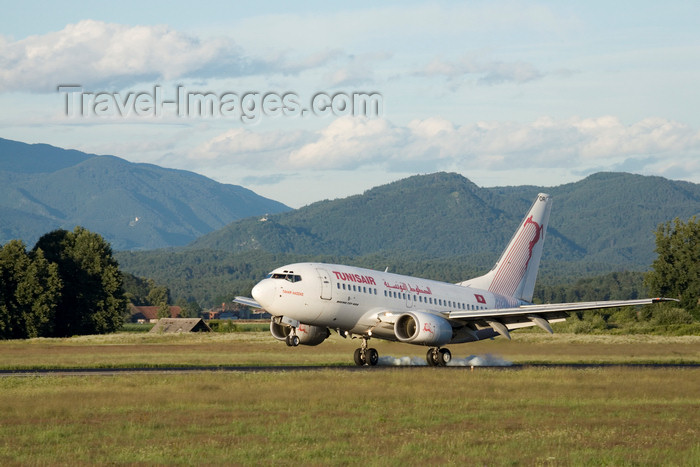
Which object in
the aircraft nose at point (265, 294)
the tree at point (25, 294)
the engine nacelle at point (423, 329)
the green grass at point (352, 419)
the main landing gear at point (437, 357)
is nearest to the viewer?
the green grass at point (352, 419)

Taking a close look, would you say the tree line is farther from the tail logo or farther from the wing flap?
the wing flap

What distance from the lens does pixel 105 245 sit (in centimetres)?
11806

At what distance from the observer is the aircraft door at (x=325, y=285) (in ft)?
148

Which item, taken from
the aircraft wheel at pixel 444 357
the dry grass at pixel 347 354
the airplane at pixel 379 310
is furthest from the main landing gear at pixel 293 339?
the aircraft wheel at pixel 444 357

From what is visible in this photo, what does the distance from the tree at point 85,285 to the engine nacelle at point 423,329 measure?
70.5 meters

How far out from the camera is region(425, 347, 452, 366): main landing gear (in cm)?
4841

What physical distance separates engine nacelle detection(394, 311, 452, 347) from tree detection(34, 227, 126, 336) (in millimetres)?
70467

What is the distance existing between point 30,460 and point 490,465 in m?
9.40

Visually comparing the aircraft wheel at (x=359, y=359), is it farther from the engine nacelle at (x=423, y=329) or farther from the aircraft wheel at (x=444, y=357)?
the aircraft wheel at (x=444, y=357)

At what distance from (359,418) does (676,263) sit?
373 ft

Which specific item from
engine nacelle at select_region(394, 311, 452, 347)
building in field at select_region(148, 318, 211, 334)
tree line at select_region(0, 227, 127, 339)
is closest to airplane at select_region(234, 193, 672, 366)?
engine nacelle at select_region(394, 311, 452, 347)

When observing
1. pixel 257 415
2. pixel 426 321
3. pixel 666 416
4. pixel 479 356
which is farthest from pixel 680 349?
pixel 257 415

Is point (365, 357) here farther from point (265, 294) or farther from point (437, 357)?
point (265, 294)

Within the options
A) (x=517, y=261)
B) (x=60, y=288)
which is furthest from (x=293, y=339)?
(x=60, y=288)
